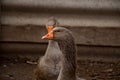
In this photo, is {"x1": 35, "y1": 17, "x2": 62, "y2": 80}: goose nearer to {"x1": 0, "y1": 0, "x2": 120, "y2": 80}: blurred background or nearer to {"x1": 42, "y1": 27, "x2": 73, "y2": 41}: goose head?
{"x1": 0, "y1": 0, "x2": 120, "y2": 80}: blurred background

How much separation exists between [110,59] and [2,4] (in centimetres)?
175

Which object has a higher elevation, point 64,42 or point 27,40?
point 64,42

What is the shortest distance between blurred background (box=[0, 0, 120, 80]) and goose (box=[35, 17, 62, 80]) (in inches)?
23.8

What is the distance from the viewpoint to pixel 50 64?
6035mm

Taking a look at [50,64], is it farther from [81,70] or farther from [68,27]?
[68,27]

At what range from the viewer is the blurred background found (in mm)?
6770

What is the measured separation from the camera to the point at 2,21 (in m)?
6.88

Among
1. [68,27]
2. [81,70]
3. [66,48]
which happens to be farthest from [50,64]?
[66,48]

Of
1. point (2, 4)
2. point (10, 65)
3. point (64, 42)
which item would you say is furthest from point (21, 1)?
point (64, 42)

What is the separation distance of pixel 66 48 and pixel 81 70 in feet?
6.67

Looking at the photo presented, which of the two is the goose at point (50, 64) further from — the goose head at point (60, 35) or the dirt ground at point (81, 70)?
the goose head at point (60, 35)

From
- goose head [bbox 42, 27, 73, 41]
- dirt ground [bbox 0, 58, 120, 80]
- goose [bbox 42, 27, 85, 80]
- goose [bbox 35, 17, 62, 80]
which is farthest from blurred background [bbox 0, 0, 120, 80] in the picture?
goose head [bbox 42, 27, 73, 41]

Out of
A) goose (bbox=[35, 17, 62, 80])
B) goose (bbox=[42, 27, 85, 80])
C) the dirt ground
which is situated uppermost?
goose (bbox=[42, 27, 85, 80])

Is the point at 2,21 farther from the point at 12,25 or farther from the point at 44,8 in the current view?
the point at 44,8
